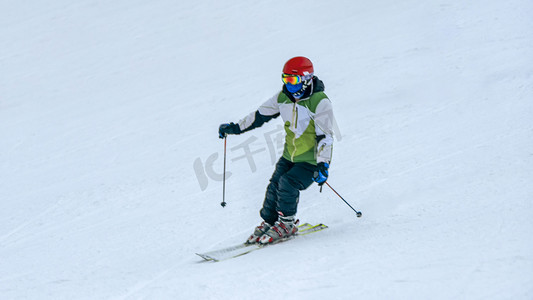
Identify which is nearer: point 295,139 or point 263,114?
point 295,139

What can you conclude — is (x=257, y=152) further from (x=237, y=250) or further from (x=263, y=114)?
(x=237, y=250)

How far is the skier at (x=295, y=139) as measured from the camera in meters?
4.94

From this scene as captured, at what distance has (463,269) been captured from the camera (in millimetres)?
3854

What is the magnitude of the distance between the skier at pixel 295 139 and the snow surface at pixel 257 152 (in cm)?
42

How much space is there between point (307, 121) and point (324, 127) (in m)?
0.19

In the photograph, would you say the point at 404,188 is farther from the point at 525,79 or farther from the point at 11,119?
the point at 11,119

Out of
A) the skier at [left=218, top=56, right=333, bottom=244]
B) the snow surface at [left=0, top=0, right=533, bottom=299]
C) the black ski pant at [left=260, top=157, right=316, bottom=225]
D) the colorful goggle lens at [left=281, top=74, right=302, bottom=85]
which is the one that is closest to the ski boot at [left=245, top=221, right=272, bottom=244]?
the skier at [left=218, top=56, right=333, bottom=244]

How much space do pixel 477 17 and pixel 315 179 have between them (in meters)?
10.1

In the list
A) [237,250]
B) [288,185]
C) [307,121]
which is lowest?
[237,250]

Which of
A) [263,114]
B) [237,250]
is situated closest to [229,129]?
[263,114]

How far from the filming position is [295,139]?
5.21 m

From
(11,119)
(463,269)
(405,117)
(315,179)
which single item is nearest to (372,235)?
(315,179)

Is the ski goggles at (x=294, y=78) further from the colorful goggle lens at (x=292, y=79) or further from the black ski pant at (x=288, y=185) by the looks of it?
the black ski pant at (x=288, y=185)

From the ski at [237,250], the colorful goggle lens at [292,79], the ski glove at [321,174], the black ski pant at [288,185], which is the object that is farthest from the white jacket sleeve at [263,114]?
the ski at [237,250]
